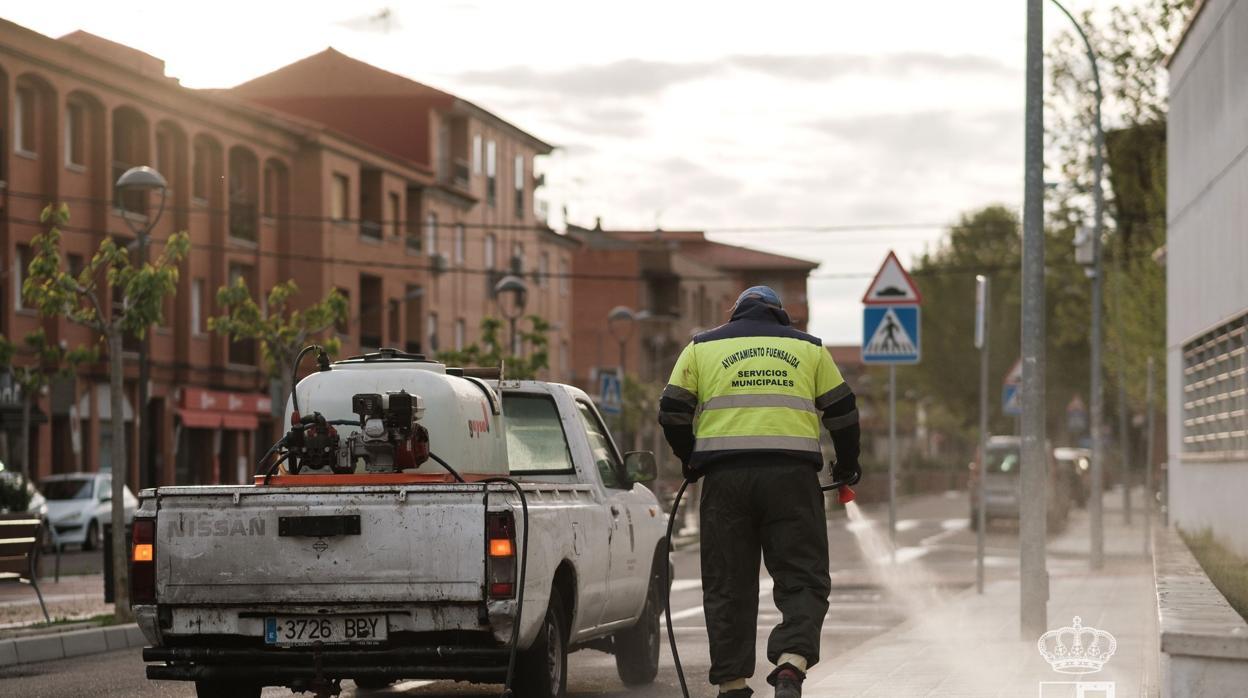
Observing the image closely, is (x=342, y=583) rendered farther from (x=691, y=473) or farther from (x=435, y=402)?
(x=691, y=473)

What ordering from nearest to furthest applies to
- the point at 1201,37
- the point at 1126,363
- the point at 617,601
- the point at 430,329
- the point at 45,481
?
the point at 617,601 → the point at 1201,37 → the point at 45,481 → the point at 1126,363 → the point at 430,329

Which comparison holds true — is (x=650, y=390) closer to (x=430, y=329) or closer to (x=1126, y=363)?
(x=430, y=329)

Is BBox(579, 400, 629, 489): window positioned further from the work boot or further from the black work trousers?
the work boot

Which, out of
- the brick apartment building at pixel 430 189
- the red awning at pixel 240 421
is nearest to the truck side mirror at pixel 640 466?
the red awning at pixel 240 421

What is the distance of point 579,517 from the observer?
1099cm

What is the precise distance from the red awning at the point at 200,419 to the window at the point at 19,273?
8.36 meters

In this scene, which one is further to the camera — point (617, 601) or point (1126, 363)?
point (1126, 363)

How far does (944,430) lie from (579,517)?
12982 centimetres

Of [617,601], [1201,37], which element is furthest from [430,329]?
[617,601]

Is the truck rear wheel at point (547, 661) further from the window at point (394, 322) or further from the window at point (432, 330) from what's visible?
A: the window at point (432, 330)

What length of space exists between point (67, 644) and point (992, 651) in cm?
692

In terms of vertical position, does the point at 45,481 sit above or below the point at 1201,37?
below

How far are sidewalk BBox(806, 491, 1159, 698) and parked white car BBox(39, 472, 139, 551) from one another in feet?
68.2

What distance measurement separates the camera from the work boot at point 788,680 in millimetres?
8352
